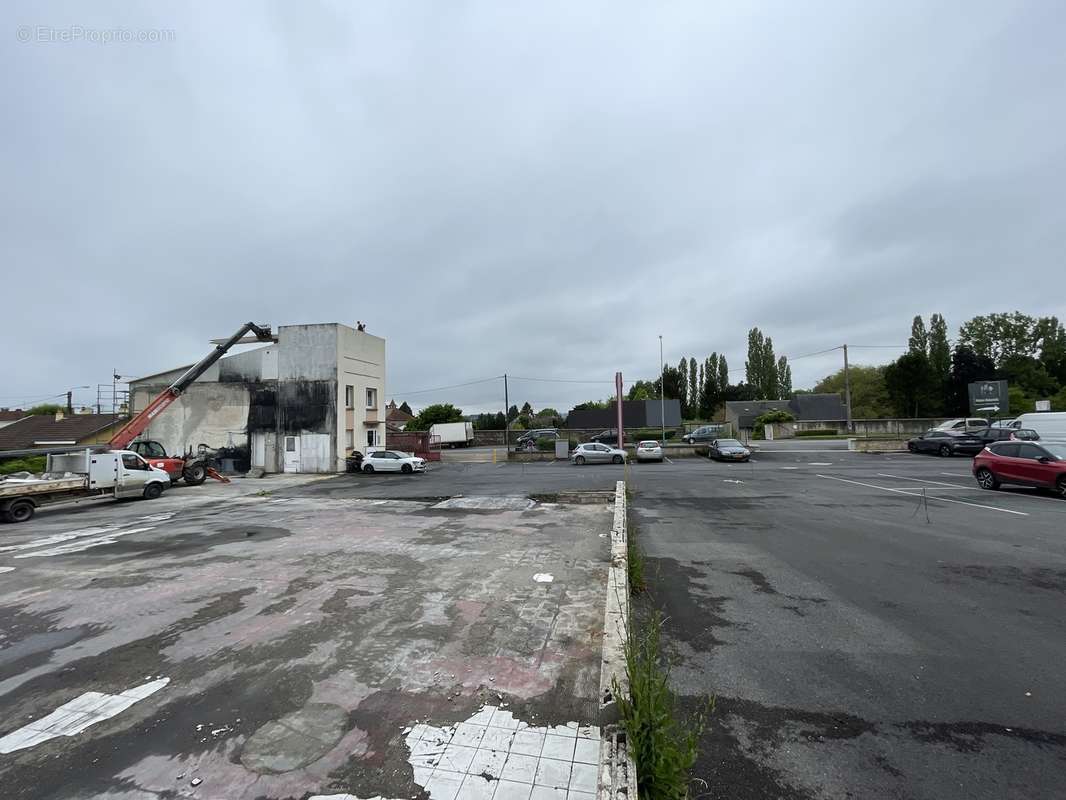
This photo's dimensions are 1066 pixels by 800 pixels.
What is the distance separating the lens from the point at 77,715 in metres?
3.62

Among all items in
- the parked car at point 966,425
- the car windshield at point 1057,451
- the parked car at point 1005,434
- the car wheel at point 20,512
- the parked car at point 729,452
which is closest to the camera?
the car windshield at point 1057,451

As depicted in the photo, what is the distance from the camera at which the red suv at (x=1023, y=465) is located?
12.8 m

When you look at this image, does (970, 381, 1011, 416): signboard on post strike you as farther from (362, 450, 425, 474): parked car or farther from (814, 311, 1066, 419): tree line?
(362, 450, 425, 474): parked car

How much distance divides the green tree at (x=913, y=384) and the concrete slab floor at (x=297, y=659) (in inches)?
2287

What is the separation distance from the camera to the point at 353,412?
2983 cm

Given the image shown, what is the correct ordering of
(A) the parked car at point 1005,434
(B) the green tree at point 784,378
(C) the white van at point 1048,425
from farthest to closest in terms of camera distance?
Result: (B) the green tree at point 784,378 < (C) the white van at point 1048,425 < (A) the parked car at point 1005,434

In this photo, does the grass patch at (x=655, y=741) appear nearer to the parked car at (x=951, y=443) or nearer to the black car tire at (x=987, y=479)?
the black car tire at (x=987, y=479)

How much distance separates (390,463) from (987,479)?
26081 millimetres

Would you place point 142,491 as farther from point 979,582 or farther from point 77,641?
point 979,582

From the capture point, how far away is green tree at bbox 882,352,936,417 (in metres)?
50.8

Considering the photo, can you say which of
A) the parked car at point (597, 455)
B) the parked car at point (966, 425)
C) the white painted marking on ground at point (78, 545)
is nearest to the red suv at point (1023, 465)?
the parked car at point (597, 455)

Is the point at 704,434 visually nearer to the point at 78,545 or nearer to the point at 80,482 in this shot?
the point at 80,482

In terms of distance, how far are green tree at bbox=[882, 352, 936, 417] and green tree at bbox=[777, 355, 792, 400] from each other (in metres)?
32.3

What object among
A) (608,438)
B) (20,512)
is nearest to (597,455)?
(608,438)
